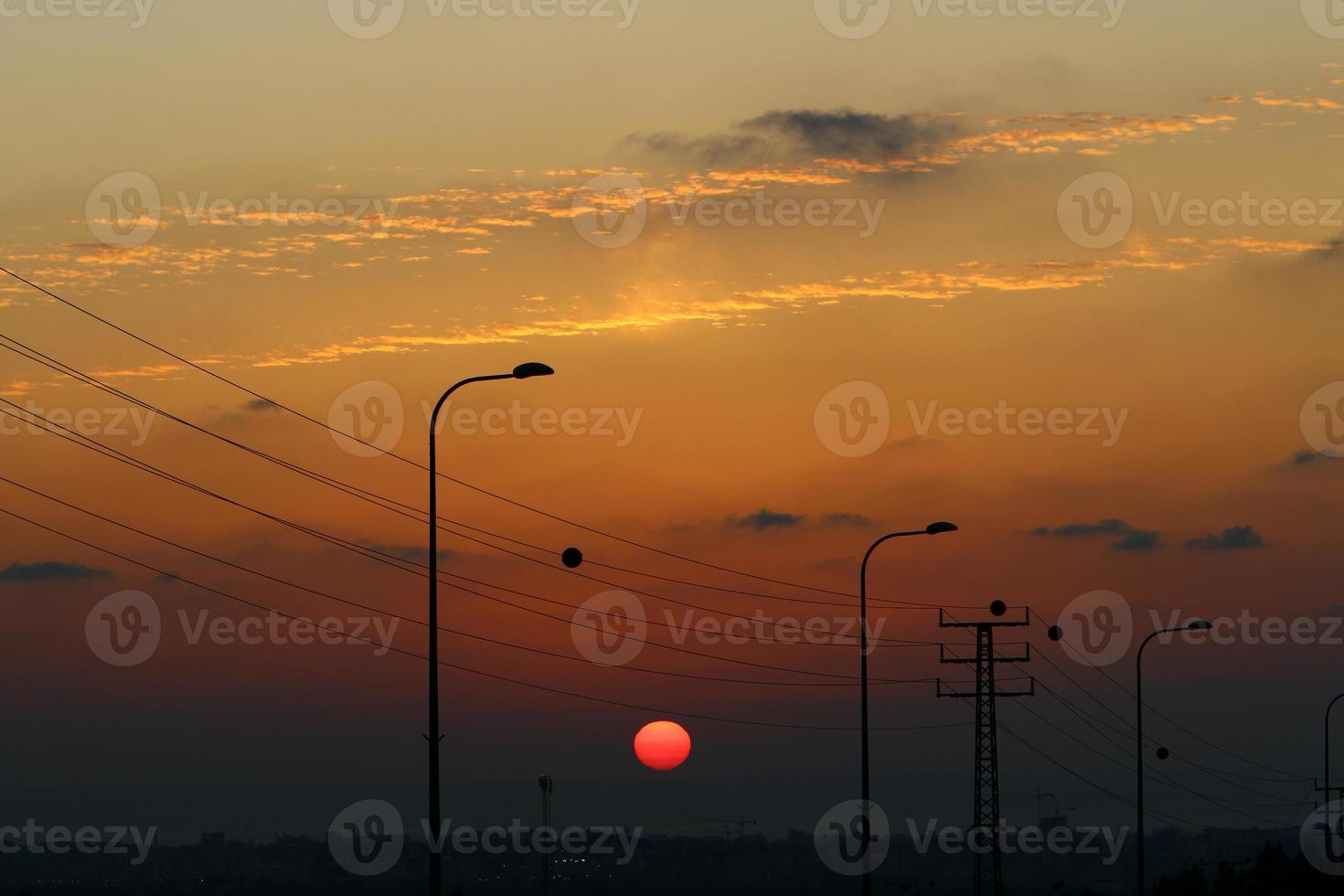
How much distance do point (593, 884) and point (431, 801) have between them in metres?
144

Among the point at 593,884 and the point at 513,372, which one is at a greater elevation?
the point at 513,372

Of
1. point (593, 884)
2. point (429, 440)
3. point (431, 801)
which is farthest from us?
point (593, 884)

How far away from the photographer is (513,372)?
130ft

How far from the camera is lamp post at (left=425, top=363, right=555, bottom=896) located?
34.5 meters

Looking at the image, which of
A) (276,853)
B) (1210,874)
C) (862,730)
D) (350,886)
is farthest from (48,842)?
(862,730)

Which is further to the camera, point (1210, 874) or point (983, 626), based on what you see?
point (1210, 874)

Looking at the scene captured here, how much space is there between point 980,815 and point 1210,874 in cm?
5638

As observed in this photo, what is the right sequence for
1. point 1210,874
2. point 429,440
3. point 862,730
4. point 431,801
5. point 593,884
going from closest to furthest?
point 431,801
point 429,440
point 862,730
point 1210,874
point 593,884

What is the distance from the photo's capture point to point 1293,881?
99625 mm

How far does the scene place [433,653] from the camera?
36.6 meters

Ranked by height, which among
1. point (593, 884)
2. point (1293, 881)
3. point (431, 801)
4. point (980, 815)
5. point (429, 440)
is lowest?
point (593, 884)

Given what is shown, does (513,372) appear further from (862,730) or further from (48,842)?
(48,842)

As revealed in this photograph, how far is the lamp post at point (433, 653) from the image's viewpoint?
3447 centimetres

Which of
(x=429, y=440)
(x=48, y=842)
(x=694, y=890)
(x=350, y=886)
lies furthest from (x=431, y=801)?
(x=48, y=842)
